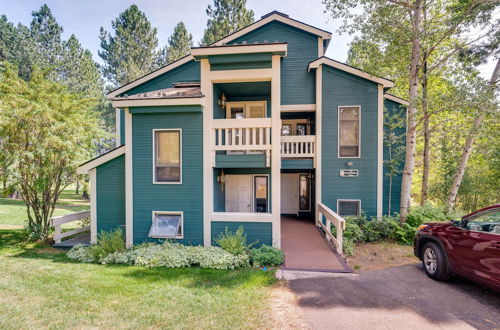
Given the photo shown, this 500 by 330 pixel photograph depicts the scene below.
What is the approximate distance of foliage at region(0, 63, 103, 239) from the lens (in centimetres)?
755

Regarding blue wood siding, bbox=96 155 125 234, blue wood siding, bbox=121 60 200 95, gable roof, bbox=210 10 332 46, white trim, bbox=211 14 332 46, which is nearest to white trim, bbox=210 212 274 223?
blue wood siding, bbox=96 155 125 234

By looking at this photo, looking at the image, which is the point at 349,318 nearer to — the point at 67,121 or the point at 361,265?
the point at 361,265

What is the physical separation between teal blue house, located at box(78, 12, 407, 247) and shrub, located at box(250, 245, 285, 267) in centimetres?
51

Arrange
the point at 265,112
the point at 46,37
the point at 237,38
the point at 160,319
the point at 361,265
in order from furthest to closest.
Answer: the point at 46,37 < the point at 237,38 < the point at 265,112 < the point at 361,265 < the point at 160,319

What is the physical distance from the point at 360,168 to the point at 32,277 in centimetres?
1058

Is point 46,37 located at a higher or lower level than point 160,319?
higher

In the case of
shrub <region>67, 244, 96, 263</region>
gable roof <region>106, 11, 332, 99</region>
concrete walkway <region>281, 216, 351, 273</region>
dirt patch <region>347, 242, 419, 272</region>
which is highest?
gable roof <region>106, 11, 332, 99</region>

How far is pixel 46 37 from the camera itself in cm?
2567

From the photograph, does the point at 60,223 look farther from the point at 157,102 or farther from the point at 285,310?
the point at 285,310

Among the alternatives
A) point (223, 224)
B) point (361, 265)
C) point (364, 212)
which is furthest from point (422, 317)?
point (364, 212)

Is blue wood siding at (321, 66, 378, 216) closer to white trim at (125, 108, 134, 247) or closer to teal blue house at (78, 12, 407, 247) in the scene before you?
teal blue house at (78, 12, 407, 247)

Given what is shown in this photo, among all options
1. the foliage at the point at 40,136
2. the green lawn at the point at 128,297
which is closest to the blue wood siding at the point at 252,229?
the green lawn at the point at 128,297

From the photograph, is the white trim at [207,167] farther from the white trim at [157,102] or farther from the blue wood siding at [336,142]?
the blue wood siding at [336,142]

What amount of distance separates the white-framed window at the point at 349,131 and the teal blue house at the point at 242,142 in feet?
0.14
